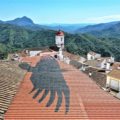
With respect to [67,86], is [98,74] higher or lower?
lower

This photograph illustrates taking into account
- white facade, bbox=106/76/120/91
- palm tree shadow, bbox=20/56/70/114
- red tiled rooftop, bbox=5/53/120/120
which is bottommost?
white facade, bbox=106/76/120/91

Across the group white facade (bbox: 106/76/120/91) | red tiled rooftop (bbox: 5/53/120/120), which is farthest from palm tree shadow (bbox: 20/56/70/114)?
white facade (bbox: 106/76/120/91)

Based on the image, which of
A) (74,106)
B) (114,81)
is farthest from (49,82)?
(114,81)

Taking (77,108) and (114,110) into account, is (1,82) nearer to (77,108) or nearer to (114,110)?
(77,108)

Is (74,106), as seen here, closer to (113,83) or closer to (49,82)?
(49,82)

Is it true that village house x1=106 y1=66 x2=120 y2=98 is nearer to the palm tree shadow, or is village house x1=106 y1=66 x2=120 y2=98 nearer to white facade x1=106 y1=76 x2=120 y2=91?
white facade x1=106 y1=76 x2=120 y2=91

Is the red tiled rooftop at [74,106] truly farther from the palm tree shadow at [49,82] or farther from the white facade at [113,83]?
the white facade at [113,83]

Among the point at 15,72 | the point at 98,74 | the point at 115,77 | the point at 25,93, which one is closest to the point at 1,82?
the point at 25,93
